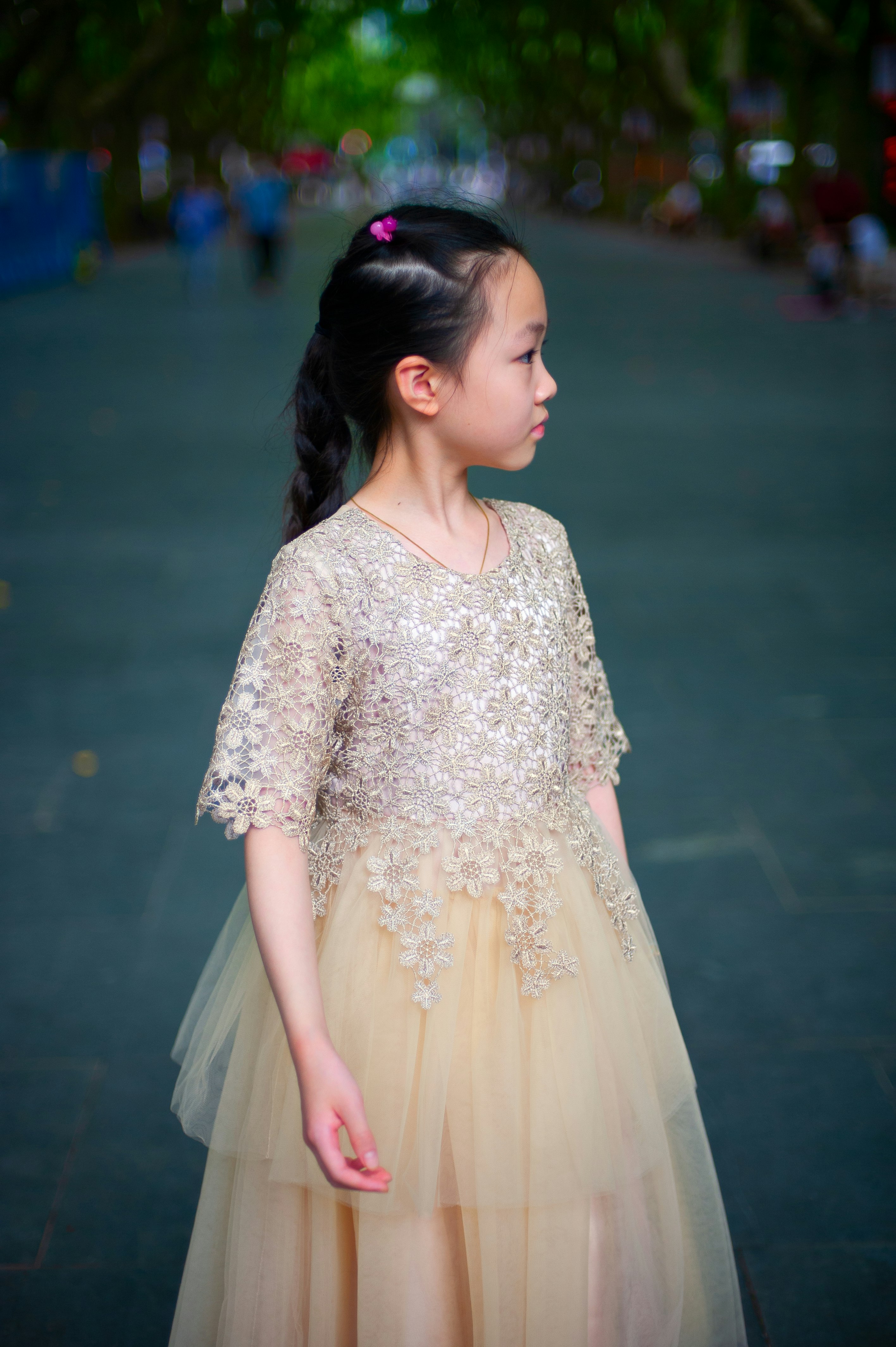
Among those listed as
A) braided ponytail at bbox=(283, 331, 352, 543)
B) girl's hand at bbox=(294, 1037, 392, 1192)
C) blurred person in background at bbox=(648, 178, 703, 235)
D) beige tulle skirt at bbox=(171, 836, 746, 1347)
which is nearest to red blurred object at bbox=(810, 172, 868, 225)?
blurred person in background at bbox=(648, 178, 703, 235)

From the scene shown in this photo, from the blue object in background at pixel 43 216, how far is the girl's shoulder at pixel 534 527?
58.0 feet

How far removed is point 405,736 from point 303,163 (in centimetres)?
6413

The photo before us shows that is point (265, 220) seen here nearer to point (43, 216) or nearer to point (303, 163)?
point (43, 216)

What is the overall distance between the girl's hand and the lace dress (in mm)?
192

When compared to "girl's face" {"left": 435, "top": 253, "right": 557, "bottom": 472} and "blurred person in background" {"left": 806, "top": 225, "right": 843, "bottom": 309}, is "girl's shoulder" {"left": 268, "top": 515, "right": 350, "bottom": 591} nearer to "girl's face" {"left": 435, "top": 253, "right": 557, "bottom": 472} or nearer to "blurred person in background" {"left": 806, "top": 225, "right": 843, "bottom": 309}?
"girl's face" {"left": 435, "top": 253, "right": 557, "bottom": 472}

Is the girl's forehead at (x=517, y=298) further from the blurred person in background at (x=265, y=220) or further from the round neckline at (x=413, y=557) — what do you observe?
the blurred person in background at (x=265, y=220)

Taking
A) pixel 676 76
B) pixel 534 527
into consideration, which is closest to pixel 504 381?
pixel 534 527

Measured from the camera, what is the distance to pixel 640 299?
17.0 m

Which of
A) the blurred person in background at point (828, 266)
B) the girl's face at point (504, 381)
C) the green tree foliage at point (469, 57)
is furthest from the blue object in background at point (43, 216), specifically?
the girl's face at point (504, 381)

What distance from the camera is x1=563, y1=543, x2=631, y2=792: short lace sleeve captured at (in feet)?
5.93

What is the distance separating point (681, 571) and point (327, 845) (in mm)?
4532

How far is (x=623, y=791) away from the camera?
12.9 feet

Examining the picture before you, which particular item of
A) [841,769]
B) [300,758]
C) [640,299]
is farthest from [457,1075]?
[640,299]

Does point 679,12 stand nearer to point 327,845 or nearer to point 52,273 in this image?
point 52,273
